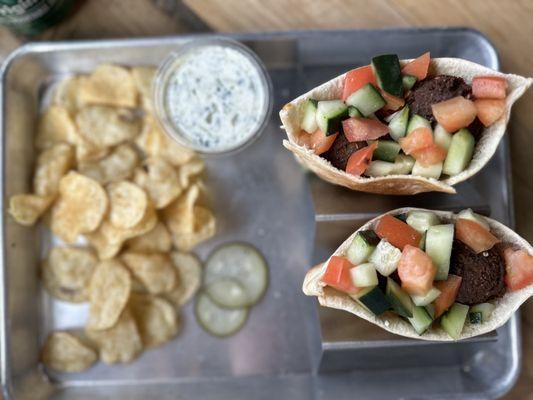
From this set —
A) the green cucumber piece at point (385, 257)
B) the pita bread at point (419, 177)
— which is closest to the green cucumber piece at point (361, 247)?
the green cucumber piece at point (385, 257)

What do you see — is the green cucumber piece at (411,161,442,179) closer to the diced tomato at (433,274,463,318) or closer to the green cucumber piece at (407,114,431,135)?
the green cucumber piece at (407,114,431,135)

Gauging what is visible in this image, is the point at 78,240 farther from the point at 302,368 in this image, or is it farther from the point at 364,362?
the point at 364,362

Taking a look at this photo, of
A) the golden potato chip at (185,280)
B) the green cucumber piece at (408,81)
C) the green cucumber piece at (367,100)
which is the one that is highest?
the green cucumber piece at (408,81)

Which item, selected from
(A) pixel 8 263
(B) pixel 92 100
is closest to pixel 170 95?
(B) pixel 92 100

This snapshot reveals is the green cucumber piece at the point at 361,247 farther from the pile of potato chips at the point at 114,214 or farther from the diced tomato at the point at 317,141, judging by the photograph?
the pile of potato chips at the point at 114,214

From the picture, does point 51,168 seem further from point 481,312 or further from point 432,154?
point 481,312

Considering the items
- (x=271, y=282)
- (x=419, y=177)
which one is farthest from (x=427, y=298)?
(x=271, y=282)

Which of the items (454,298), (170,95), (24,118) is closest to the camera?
(454,298)
